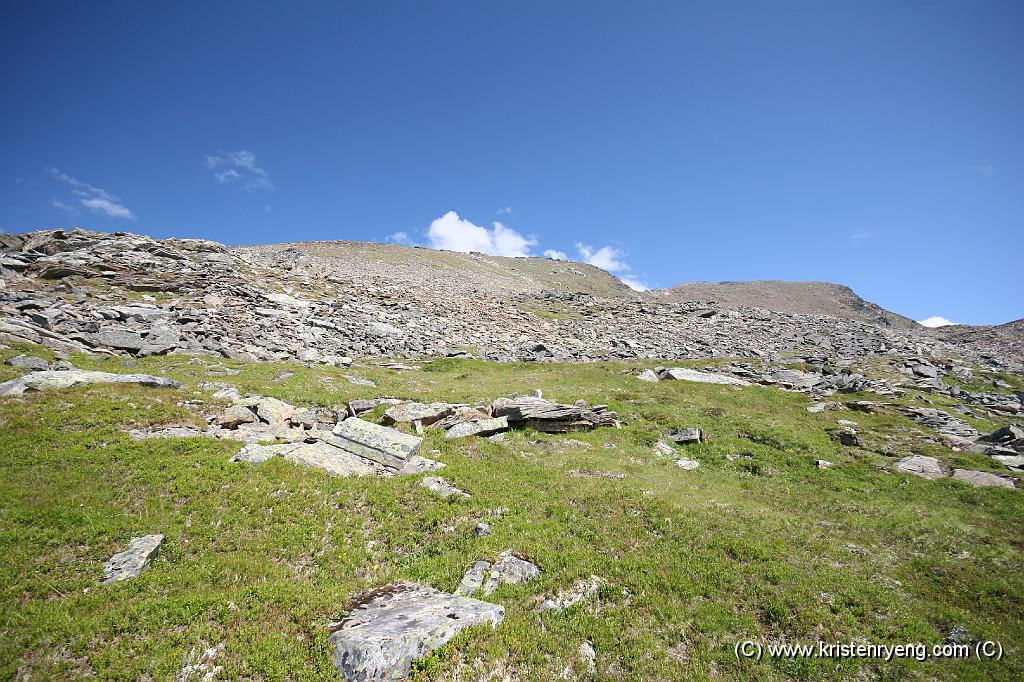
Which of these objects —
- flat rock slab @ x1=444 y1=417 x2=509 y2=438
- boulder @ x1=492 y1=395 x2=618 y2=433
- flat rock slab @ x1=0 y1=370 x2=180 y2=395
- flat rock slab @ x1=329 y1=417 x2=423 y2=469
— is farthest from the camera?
boulder @ x1=492 y1=395 x2=618 y2=433

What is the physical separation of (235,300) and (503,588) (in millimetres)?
43484

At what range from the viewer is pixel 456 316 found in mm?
56250

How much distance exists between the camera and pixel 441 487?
16500mm

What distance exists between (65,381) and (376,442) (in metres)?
14.7

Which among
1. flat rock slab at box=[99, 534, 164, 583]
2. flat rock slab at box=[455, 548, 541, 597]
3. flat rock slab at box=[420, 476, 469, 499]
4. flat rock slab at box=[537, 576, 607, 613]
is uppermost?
flat rock slab at box=[420, 476, 469, 499]

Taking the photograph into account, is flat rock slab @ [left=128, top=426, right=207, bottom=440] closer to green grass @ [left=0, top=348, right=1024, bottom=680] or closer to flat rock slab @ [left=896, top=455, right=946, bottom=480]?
green grass @ [left=0, top=348, right=1024, bottom=680]

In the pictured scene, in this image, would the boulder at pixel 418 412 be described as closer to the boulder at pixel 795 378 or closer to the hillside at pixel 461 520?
the hillside at pixel 461 520

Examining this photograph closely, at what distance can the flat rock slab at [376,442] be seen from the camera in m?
18.2

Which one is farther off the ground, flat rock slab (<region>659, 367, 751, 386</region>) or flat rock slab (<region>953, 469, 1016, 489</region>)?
flat rock slab (<region>659, 367, 751, 386</region>)

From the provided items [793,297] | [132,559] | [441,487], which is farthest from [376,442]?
[793,297]

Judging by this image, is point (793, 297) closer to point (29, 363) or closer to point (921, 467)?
point (921, 467)

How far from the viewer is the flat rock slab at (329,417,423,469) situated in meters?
18.2

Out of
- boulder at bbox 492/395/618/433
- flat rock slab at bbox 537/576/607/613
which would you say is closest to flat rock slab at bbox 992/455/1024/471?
boulder at bbox 492/395/618/433

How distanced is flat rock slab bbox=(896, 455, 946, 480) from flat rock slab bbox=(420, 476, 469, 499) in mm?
21943
